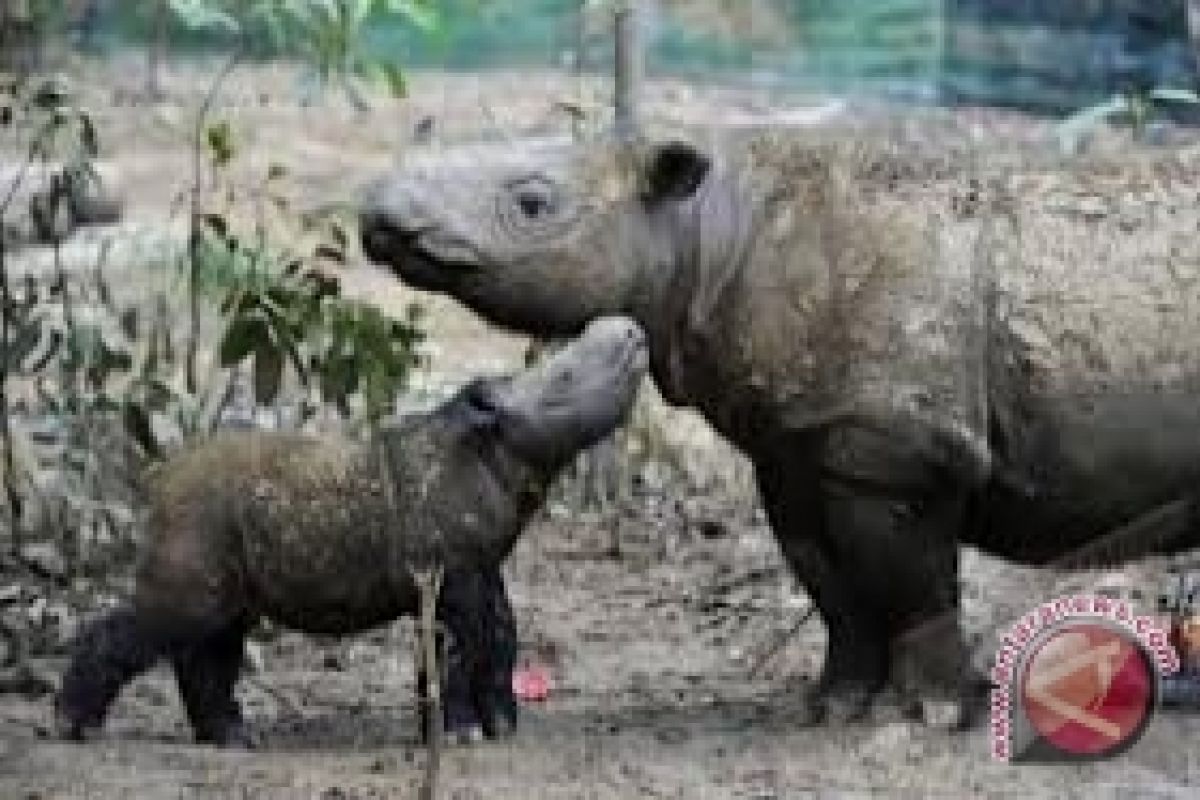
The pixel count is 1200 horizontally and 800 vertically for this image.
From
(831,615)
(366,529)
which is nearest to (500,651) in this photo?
(366,529)

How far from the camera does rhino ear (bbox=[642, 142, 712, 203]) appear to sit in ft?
22.2

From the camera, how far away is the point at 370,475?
6883mm

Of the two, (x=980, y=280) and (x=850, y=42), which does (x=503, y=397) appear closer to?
(x=980, y=280)

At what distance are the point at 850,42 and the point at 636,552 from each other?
1233 cm

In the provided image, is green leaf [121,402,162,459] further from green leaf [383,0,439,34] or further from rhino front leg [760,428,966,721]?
rhino front leg [760,428,966,721]

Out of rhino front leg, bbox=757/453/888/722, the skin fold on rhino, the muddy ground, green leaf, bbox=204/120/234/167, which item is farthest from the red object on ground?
green leaf, bbox=204/120/234/167

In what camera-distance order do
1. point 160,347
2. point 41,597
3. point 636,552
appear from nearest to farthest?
point 41,597 < point 636,552 < point 160,347

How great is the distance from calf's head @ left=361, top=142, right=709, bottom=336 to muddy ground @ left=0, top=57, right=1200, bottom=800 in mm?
1008

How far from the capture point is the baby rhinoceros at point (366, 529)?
6.77 meters

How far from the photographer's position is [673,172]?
6.79m

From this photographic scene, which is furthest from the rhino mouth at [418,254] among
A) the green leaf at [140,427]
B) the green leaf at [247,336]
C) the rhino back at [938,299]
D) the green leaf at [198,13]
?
the green leaf at [140,427]

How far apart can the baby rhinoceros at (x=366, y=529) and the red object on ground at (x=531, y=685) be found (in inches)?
35.2

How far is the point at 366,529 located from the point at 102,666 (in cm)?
72

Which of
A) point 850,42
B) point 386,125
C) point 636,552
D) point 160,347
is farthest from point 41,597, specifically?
point 850,42
